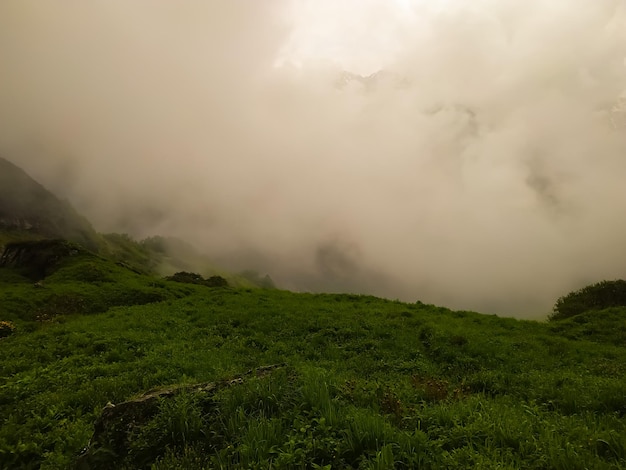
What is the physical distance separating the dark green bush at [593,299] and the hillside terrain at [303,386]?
1736 cm

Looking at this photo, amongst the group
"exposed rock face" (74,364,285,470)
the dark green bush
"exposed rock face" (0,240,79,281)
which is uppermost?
"exposed rock face" (0,240,79,281)

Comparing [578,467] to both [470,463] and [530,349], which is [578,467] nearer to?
[470,463]

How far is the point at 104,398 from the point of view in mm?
13203

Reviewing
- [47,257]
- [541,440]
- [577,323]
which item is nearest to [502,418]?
[541,440]

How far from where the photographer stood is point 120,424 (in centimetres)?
826

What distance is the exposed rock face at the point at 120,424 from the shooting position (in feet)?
25.0

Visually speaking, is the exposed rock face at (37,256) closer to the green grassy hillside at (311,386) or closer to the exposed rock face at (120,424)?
the green grassy hillside at (311,386)

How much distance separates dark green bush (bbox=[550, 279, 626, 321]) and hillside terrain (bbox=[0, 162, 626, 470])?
17364mm

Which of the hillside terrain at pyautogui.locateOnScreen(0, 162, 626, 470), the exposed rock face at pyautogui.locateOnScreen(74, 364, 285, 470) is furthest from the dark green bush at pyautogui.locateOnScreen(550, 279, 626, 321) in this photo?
the exposed rock face at pyautogui.locateOnScreen(74, 364, 285, 470)

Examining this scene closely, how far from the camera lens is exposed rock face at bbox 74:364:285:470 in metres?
7.61

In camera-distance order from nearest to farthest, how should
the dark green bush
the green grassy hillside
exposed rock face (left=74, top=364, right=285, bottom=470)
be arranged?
the green grassy hillside < exposed rock face (left=74, top=364, right=285, bottom=470) < the dark green bush

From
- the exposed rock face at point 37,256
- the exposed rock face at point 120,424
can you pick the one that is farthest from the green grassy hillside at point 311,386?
the exposed rock face at point 37,256

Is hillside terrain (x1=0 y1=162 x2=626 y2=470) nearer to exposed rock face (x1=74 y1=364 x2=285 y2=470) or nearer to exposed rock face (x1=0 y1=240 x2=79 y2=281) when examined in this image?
exposed rock face (x1=74 y1=364 x2=285 y2=470)

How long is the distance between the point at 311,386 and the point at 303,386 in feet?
0.61
